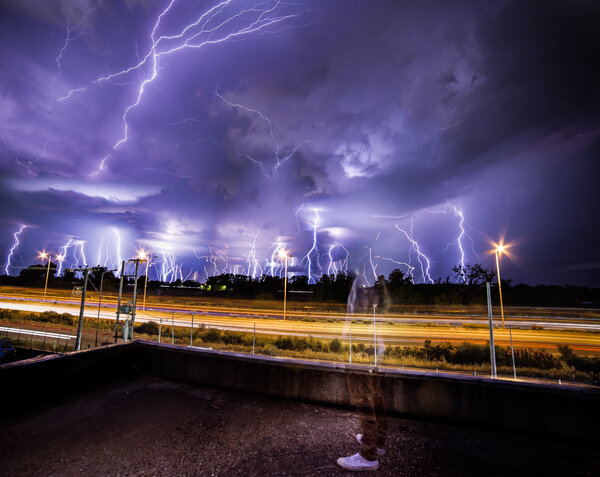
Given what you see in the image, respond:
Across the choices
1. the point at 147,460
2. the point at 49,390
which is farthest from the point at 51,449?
the point at 49,390

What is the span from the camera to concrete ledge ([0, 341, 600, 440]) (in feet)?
10.6

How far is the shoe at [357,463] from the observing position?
108 inches

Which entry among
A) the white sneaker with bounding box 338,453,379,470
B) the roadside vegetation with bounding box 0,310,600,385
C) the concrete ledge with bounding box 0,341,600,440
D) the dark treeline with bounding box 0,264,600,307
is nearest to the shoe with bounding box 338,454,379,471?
the white sneaker with bounding box 338,453,379,470

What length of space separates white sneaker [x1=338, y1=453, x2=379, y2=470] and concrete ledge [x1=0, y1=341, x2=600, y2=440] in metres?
0.80

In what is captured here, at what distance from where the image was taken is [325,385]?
4258 millimetres

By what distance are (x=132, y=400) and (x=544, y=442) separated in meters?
5.62

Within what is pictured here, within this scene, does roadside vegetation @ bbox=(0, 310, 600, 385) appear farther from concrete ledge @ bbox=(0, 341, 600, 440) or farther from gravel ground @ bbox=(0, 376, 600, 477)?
gravel ground @ bbox=(0, 376, 600, 477)

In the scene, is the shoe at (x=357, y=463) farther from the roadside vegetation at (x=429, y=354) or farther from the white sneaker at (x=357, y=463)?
the roadside vegetation at (x=429, y=354)

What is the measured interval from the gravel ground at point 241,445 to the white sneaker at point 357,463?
0.24ft

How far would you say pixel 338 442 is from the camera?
10.7 feet

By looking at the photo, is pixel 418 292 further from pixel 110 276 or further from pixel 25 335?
pixel 110 276

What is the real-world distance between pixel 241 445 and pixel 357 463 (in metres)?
1.34

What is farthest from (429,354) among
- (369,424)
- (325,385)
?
(369,424)

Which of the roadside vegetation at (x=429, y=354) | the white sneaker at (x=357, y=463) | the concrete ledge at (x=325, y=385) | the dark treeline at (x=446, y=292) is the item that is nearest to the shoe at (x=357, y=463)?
the white sneaker at (x=357, y=463)
